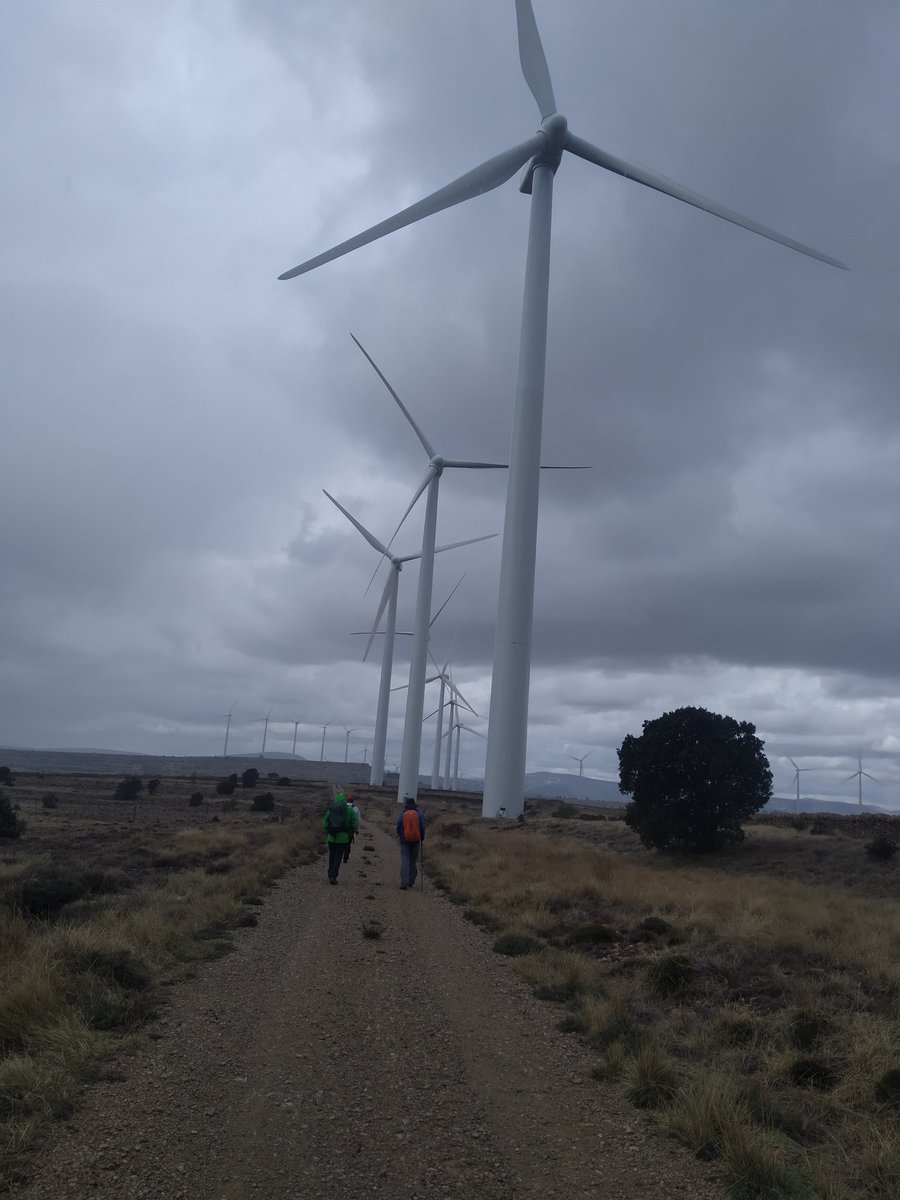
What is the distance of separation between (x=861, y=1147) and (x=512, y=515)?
27889 millimetres

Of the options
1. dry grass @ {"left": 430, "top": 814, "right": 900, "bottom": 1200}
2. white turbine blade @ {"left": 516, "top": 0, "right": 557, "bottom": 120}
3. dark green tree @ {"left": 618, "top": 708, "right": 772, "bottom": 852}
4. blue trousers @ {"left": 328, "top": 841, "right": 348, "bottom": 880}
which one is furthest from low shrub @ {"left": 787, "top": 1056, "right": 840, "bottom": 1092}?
white turbine blade @ {"left": 516, "top": 0, "right": 557, "bottom": 120}

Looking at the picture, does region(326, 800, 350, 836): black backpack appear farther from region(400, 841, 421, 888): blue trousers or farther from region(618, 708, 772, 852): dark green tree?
region(618, 708, 772, 852): dark green tree

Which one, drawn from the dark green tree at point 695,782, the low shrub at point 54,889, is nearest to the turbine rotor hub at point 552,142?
the dark green tree at point 695,782

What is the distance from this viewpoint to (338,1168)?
6.17m

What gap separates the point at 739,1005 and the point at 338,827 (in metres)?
12.1

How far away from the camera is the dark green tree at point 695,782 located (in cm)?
3941

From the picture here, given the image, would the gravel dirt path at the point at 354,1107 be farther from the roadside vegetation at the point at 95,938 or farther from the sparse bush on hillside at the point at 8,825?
the sparse bush on hillside at the point at 8,825

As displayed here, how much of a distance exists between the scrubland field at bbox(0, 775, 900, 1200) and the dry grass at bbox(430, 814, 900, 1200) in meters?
0.03

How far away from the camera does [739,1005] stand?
1106 centimetres

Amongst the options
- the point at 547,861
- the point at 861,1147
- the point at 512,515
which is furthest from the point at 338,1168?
the point at 512,515

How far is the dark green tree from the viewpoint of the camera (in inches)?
1551

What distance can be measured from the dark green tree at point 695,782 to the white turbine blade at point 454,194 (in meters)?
26.3

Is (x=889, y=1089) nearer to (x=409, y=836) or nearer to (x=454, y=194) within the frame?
(x=409, y=836)

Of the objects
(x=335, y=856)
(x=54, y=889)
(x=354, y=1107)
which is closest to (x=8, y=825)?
(x=335, y=856)
